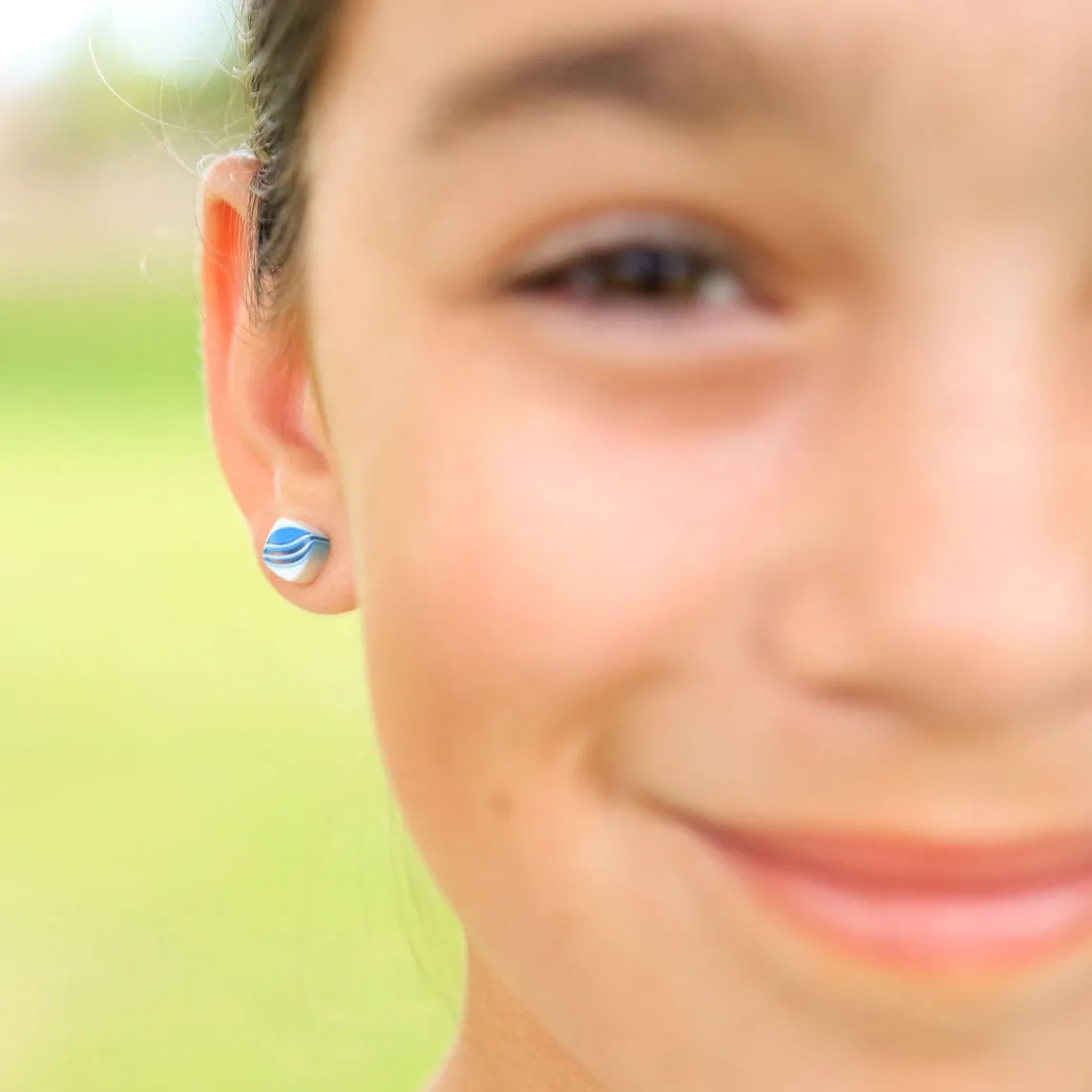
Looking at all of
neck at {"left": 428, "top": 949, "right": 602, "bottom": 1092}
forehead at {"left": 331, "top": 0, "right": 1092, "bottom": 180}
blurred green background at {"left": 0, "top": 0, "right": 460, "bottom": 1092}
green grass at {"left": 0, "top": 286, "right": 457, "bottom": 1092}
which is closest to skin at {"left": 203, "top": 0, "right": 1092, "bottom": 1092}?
forehead at {"left": 331, "top": 0, "right": 1092, "bottom": 180}

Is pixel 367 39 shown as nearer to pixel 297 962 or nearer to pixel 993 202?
pixel 993 202

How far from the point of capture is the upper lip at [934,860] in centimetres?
52

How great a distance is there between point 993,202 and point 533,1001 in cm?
38

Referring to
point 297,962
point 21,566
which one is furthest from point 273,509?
point 21,566

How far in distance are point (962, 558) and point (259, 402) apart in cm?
45

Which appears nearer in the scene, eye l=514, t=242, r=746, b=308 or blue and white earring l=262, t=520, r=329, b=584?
eye l=514, t=242, r=746, b=308

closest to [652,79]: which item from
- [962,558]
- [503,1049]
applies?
[962,558]

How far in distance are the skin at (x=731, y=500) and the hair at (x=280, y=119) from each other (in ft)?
0.16

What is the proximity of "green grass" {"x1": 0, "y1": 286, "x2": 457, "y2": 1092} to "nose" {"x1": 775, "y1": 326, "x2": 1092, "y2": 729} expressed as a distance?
754 millimetres

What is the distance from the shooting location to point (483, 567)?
0.58 m

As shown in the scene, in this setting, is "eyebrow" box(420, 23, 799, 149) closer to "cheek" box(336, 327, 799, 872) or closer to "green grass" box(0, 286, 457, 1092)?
"cheek" box(336, 327, 799, 872)

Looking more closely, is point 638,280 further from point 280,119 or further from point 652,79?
point 280,119

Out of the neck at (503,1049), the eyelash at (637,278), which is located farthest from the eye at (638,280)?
the neck at (503,1049)

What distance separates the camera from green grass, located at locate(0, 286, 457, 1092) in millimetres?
1879
